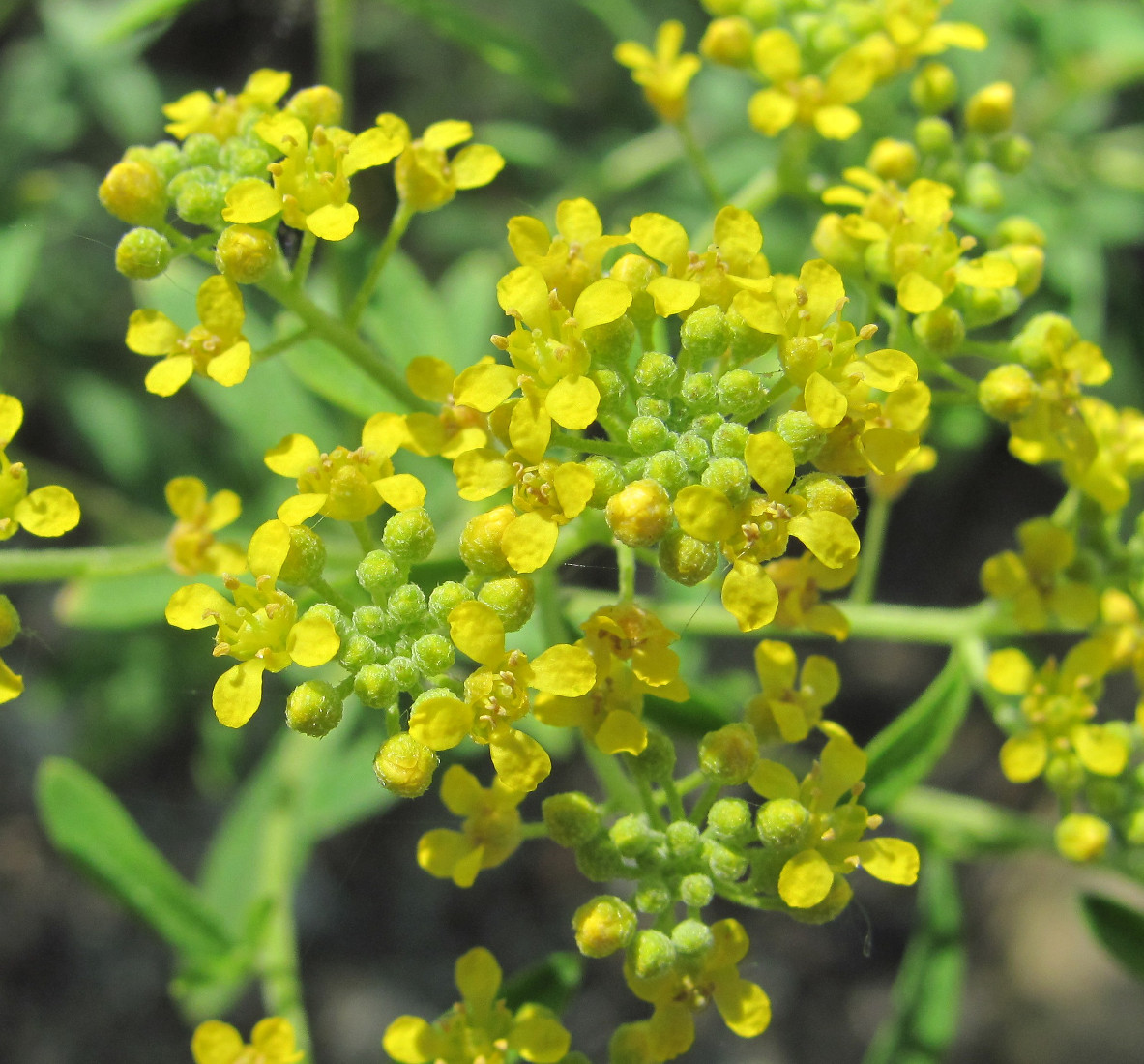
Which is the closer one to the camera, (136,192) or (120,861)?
(136,192)

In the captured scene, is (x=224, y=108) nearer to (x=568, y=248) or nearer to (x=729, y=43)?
(x=568, y=248)

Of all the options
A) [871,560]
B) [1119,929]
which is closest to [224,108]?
[871,560]

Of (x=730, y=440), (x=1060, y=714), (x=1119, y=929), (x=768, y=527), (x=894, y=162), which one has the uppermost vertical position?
(x=894, y=162)

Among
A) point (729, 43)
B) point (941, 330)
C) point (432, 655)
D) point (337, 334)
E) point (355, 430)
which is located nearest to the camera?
point (432, 655)

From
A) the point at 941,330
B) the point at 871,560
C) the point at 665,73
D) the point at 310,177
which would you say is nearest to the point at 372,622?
the point at 310,177

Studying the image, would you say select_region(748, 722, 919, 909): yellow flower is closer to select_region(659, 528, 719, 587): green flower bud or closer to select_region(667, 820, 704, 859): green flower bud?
select_region(667, 820, 704, 859): green flower bud

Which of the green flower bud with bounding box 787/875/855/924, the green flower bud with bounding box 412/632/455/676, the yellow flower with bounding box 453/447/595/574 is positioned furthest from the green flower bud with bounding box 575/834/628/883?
the yellow flower with bounding box 453/447/595/574

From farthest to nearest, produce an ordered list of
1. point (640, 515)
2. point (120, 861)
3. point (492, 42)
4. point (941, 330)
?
point (492, 42), point (120, 861), point (941, 330), point (640, 515)

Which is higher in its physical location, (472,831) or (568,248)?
(568,248)
